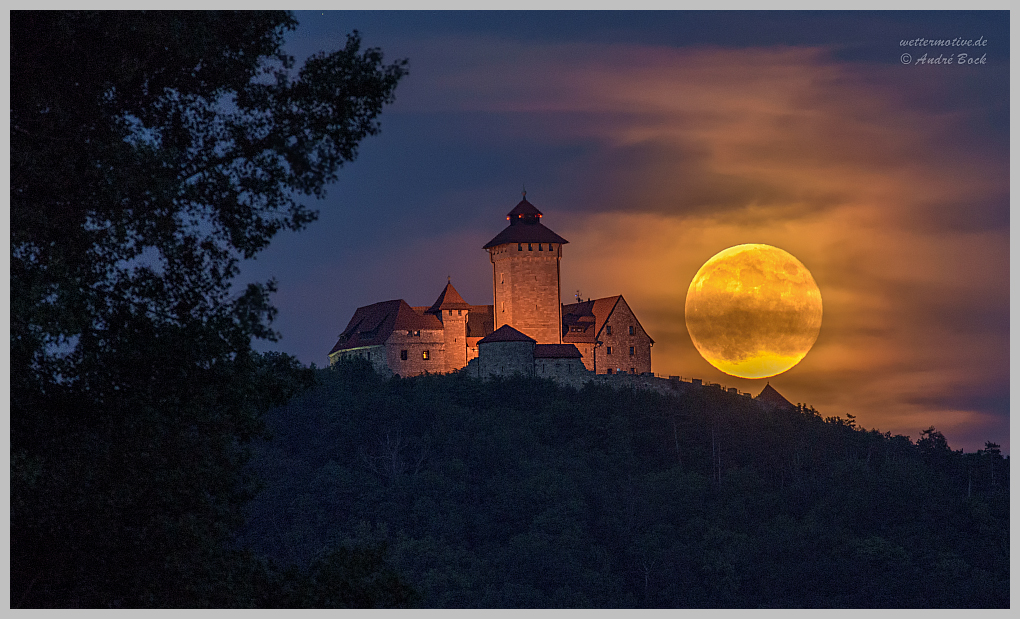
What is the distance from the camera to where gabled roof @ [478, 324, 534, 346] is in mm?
76938

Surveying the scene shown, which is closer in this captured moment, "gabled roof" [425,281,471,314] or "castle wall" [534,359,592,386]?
"castle wall" [534,359,592,386]

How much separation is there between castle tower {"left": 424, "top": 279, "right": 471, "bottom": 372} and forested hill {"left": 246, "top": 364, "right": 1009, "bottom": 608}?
1404 millimetres

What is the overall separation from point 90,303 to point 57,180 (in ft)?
4.46

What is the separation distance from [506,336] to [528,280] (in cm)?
414

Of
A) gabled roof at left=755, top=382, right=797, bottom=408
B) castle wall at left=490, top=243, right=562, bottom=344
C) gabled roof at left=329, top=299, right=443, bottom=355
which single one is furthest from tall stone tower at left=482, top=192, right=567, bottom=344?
gabled roof at left=755, top=382, right=797, bottom=408

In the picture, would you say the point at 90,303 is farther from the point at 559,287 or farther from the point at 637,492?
the point at 637,492

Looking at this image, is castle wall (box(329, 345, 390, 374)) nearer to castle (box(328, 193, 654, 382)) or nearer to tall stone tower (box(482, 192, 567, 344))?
castle (box(328, 193, 654, 382))

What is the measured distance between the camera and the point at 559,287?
8012 cm

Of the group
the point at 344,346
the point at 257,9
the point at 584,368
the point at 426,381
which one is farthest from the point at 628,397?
the point at 257,9

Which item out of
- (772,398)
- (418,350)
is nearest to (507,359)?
(418,350)

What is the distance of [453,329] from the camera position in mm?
80188

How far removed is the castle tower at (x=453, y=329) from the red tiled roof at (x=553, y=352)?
4898 mm

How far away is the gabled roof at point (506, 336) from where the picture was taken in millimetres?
76938

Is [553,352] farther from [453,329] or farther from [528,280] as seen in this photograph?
[453,329]
